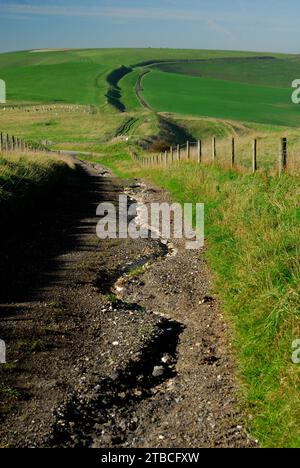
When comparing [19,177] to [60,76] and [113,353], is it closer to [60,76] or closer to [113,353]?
[113,353]

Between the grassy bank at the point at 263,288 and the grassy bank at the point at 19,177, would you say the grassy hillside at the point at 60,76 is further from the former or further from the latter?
the grassy bank at the point at 263,288

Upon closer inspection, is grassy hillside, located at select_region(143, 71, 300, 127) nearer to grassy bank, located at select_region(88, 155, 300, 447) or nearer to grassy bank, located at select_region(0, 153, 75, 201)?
grassy bank, located at select_region(0, 153, 75, 201)

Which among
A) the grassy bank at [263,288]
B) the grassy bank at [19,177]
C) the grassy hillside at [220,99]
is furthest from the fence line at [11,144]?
the grassy hillside at [220,99]

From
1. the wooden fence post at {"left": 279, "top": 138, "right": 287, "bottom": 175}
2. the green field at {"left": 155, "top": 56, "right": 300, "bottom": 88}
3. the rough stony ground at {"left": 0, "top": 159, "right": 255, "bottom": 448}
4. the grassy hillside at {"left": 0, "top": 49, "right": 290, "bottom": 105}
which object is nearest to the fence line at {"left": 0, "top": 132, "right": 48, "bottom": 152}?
the wooden fence post at {"left": 279, "top": 138, "right": 287, "bottom": 175}

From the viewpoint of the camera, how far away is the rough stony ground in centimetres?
579

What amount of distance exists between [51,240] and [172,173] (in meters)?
12.2

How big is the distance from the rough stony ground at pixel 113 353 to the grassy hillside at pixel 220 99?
264ft

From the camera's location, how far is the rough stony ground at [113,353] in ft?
19.0

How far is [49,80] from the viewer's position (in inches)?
5276

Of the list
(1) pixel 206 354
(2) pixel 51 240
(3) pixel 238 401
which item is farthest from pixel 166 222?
(3) pixel 238 401

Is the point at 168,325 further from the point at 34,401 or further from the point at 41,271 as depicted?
the point at 41,271

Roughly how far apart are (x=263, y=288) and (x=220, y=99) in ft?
354

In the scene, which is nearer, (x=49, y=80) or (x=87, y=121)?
(x=87, y=121)

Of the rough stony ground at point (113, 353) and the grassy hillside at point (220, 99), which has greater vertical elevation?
the rough stony ground at point (113, 353)
